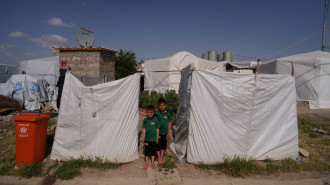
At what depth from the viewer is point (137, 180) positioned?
3396 millimetres

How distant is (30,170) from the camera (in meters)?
3.50

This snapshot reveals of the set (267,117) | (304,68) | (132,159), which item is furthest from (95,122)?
(304,68)

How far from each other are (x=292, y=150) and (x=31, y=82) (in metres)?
12.5

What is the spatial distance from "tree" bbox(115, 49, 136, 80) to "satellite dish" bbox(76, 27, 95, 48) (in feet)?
39.5

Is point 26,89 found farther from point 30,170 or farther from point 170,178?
point 170,178

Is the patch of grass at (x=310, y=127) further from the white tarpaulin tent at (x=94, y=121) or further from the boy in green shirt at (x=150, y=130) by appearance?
the white tarpaulin tent at (x=94, y=121)

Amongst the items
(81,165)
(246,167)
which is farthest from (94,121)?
(246,167)

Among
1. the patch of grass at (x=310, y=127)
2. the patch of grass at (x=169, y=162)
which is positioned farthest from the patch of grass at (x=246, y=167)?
the patch of grass at (x=310, y=127)

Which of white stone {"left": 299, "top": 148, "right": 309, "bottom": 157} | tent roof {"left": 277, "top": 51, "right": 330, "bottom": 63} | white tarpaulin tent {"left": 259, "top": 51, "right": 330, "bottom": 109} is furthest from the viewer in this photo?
tent roof {"left": 277, "top": 51, "right": 330, "bottom": 63}

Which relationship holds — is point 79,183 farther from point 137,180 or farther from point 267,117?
point 267,117

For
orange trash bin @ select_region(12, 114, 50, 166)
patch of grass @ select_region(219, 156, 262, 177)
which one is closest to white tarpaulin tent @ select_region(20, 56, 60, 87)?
orange trash bin @ select_region(12, 114, 50, 166)

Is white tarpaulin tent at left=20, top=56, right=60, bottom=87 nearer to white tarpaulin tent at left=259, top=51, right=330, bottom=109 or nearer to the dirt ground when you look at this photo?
the dirt ground

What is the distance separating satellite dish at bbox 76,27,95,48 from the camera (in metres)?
7.58

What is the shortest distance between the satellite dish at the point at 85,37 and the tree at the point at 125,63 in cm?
1205
